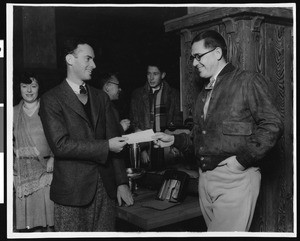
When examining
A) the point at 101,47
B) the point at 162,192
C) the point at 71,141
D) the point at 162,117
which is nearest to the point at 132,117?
the point at 162,117

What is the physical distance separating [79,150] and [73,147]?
1.7 inches

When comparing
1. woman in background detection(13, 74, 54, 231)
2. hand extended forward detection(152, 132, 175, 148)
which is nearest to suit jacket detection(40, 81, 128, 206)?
hand extended forward detection(152, 132, 175, 148)

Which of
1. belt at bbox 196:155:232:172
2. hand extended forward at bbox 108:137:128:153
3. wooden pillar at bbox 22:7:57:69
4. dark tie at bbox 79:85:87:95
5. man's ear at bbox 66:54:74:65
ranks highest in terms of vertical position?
wooden pillar at bbox 22:7:57:69

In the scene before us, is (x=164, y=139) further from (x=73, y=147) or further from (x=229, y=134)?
(x=73, y=147)

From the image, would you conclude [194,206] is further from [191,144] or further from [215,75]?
[215,75]

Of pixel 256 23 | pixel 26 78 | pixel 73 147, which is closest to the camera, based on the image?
pixel 73 147

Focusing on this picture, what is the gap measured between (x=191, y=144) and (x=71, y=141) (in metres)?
0.87

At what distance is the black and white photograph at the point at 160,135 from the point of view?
7.99ft

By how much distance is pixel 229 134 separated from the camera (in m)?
2.42

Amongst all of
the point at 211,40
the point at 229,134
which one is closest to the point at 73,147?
the point at 229,134

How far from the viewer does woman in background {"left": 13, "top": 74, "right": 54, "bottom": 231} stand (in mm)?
2994

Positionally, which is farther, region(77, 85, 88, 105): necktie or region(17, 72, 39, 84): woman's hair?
region(17, 72, 39, 84): woman's hair

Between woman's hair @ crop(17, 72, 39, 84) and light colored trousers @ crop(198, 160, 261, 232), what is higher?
woman's hair @ crop(17, 72, 39, 84)

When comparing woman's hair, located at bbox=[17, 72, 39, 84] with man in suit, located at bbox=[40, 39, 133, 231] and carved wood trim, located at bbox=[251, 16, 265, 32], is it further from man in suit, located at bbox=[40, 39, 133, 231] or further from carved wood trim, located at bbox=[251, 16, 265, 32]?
carved wood trim, located at bbox=[251, 16, 265, 32]
